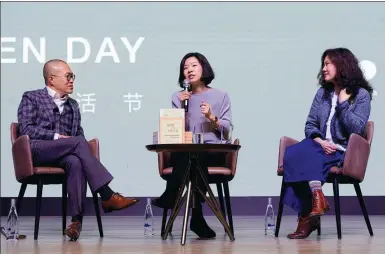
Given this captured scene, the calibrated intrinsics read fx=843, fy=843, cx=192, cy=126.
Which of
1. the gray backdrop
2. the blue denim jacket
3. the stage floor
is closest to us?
the stage floor

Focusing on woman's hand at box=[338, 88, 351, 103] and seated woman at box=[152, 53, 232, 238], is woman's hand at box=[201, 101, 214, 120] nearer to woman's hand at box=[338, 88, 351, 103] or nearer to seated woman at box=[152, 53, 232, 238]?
seated woman at box=[152, 53, 232, 238]

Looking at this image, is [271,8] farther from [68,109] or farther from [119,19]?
[68,109]

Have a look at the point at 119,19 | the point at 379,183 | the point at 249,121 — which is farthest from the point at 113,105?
the point at 379,183

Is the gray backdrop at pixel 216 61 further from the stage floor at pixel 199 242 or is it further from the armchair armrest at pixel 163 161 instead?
the armchair armrest at pixel 163 161

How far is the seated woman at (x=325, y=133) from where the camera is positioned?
180 inches

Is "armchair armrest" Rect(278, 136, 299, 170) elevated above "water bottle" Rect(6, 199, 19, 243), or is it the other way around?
"armchair armrest" Rect(278, 136, 299, 170)

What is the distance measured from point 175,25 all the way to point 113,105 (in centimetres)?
80

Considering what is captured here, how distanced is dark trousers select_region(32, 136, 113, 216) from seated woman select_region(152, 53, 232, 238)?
0.38 meters

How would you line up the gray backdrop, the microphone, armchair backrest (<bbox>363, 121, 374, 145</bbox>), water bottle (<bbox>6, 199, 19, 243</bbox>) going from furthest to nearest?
the gray backdrop
armchair backrest (<bbox>363, 121, 374, 145</bbox>)
the microphone
water bottle (<bbox>6, 199, 19, 243</bbox>)

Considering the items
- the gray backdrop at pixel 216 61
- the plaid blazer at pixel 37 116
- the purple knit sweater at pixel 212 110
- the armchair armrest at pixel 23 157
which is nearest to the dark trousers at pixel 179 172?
the purple knit sweater at pixel 212 110

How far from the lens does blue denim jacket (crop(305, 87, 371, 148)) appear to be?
468cm

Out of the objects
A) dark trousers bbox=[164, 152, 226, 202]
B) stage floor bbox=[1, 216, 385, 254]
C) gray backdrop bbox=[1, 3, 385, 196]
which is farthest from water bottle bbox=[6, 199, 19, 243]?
gray backdrop bbox=[1, 3, 385, 196]

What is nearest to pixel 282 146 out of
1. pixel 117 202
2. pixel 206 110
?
pixel 206 110

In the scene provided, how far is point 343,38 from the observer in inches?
260
